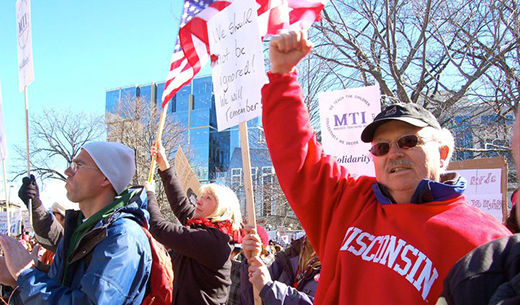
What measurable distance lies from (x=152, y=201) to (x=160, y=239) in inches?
14.9

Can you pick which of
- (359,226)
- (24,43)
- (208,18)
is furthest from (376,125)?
(24,43)

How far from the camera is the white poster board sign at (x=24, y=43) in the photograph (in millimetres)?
4434

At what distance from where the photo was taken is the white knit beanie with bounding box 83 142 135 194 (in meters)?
2.71

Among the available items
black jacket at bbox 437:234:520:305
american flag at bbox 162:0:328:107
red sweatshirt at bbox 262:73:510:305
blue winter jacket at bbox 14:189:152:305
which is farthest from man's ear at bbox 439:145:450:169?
american flag at bbox 162:0:328:107

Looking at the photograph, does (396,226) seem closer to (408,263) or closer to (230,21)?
(408,263)

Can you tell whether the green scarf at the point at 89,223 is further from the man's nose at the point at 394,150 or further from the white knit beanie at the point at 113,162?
the man's nose at the point at 394,150

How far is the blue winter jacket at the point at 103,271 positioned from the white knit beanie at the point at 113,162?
0.32 meters

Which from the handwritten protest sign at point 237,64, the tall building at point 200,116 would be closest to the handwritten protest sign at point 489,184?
the handwritten protest sign at point 237,64

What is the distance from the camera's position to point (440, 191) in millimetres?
1836

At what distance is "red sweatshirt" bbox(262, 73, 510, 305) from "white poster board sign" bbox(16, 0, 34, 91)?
3.25 metres

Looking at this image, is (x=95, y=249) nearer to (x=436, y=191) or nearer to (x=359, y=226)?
(x=359, y=226)

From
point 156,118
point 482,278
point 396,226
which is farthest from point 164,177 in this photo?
point 156,118

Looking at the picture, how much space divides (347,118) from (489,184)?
2257mm

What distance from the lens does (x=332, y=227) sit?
2008 millimetres
